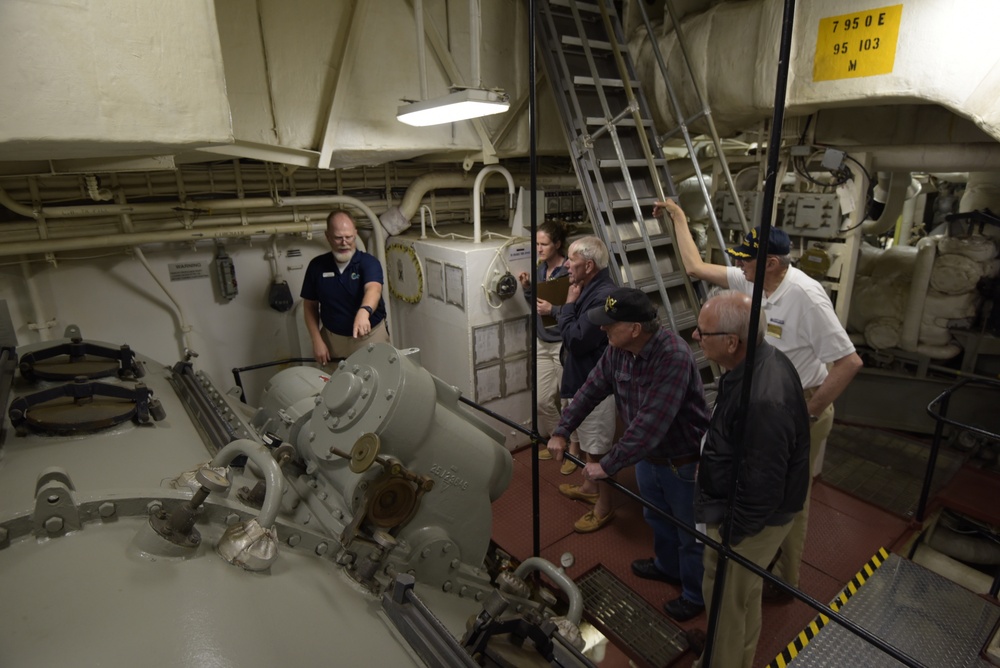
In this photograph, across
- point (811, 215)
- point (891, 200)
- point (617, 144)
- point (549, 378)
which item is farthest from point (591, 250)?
point (891, 200)

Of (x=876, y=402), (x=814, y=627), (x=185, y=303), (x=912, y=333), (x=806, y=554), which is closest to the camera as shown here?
(x=814, y=627)

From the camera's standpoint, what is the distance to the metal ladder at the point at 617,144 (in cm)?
368

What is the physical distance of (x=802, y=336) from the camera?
9.25ft

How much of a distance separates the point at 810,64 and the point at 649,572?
3208 millimetres

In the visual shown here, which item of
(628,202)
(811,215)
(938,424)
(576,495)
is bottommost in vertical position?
(576,495)

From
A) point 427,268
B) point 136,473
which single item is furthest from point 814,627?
point 427,268

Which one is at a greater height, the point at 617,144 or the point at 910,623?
the point at 617,144

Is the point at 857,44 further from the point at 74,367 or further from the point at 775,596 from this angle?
the point at 74,367

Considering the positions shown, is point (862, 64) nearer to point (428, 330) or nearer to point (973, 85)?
point (973, 85)

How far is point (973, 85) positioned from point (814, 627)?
2857 millimetres

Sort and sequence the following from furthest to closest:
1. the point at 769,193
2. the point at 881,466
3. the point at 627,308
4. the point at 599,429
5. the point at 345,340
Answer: the point at 881,466, the point at 345,340, the point at 599,429, the point at 627,308, the point at 769,193

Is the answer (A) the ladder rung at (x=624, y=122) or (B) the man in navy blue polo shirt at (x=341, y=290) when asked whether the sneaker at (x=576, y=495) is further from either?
(A) the ladder rung at (x=624, y=122)

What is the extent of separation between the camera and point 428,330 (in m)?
4.87

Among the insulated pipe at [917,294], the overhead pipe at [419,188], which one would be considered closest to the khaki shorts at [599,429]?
the overhead pipe at [419,188]
